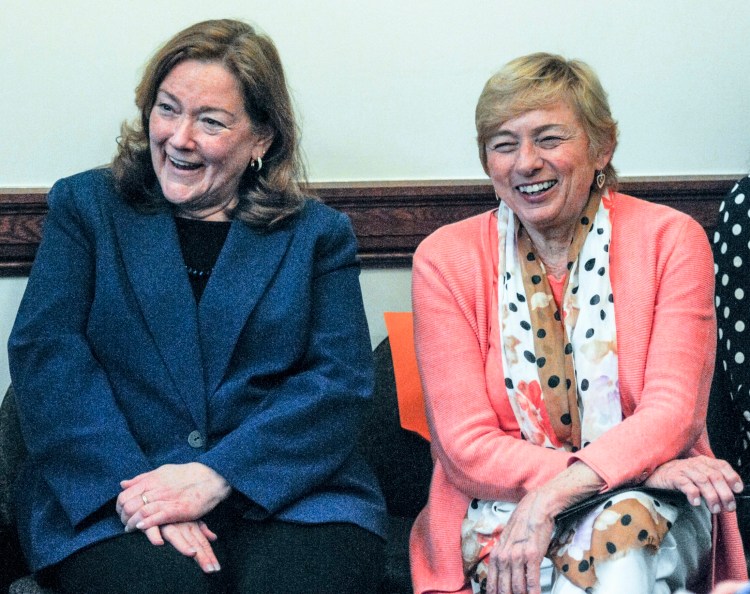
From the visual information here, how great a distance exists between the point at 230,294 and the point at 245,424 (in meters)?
0.25

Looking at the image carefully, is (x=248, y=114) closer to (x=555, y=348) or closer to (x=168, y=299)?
(x=168, y=299)

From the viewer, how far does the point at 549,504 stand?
1856mm

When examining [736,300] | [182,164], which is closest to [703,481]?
[736,300]

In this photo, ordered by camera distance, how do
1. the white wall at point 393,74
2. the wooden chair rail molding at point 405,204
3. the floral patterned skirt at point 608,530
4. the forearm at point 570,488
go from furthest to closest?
the wooden chair rail molding at point 405,204 < the white wall at point 393,74 < the forearm at point 570,488 < the floral patterned skirt at point 608,530

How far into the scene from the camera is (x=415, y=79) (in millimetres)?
2535

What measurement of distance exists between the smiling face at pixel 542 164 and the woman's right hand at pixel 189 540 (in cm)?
83

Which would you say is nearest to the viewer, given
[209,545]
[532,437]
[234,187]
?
[209,545]

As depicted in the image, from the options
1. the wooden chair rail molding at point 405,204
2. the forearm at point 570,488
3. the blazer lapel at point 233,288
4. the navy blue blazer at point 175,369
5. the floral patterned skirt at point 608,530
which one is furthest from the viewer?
the wooden chair rail molding at point 405,204

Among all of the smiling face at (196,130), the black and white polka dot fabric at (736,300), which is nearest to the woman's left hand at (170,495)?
the smiling face at (196,130)

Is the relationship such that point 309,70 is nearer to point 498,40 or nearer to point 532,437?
point 498,40

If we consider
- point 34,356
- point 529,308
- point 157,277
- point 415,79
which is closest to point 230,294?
point 157,277

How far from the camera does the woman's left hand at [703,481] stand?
1.83 meters

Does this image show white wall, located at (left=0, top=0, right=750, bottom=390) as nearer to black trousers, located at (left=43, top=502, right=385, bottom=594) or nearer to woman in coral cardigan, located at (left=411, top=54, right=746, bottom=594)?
woman in coral cardigan, located at (left=411, top=54, right=746, bottom=594)

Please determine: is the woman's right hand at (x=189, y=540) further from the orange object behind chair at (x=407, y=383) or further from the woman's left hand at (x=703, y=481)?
the woman's left hand at (x=703, y=481)
